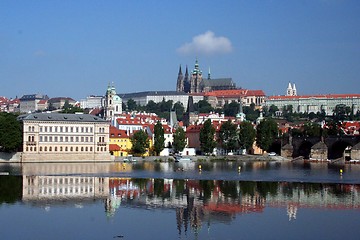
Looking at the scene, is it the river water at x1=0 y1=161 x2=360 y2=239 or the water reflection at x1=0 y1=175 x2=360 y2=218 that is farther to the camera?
the water reflection at x1=0 y1=175 x2=360 y2=218

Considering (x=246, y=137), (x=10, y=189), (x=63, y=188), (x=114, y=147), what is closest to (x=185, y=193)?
(x=63, y=188)

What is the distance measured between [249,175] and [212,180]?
6835mm

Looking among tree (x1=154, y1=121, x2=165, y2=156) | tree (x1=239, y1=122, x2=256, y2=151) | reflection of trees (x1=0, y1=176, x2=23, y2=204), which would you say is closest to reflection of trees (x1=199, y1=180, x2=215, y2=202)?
reflection of trees (x1=0, y1=176, x2=23, y2=204)

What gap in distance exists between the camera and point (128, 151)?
8681 cm

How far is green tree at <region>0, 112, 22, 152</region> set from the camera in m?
73.8

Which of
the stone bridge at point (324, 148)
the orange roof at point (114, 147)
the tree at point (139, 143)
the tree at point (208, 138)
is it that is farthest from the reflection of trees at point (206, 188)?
the stone bridge at point (324, 148)

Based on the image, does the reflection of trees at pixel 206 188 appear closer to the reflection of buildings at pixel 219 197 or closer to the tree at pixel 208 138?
the reflection of buildings at pixel 219 197

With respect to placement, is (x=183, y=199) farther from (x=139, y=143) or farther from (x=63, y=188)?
(x=139, y=143)

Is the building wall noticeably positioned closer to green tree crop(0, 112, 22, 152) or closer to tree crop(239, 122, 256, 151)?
green tree crop(0, 112, 22, 152)

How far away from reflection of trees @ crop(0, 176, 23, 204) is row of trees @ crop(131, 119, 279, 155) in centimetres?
3333

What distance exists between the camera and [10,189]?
4412 cm

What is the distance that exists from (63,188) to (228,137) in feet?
161

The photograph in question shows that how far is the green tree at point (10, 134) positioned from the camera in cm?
7375

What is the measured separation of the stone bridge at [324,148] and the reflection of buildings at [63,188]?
4310 centimetres
